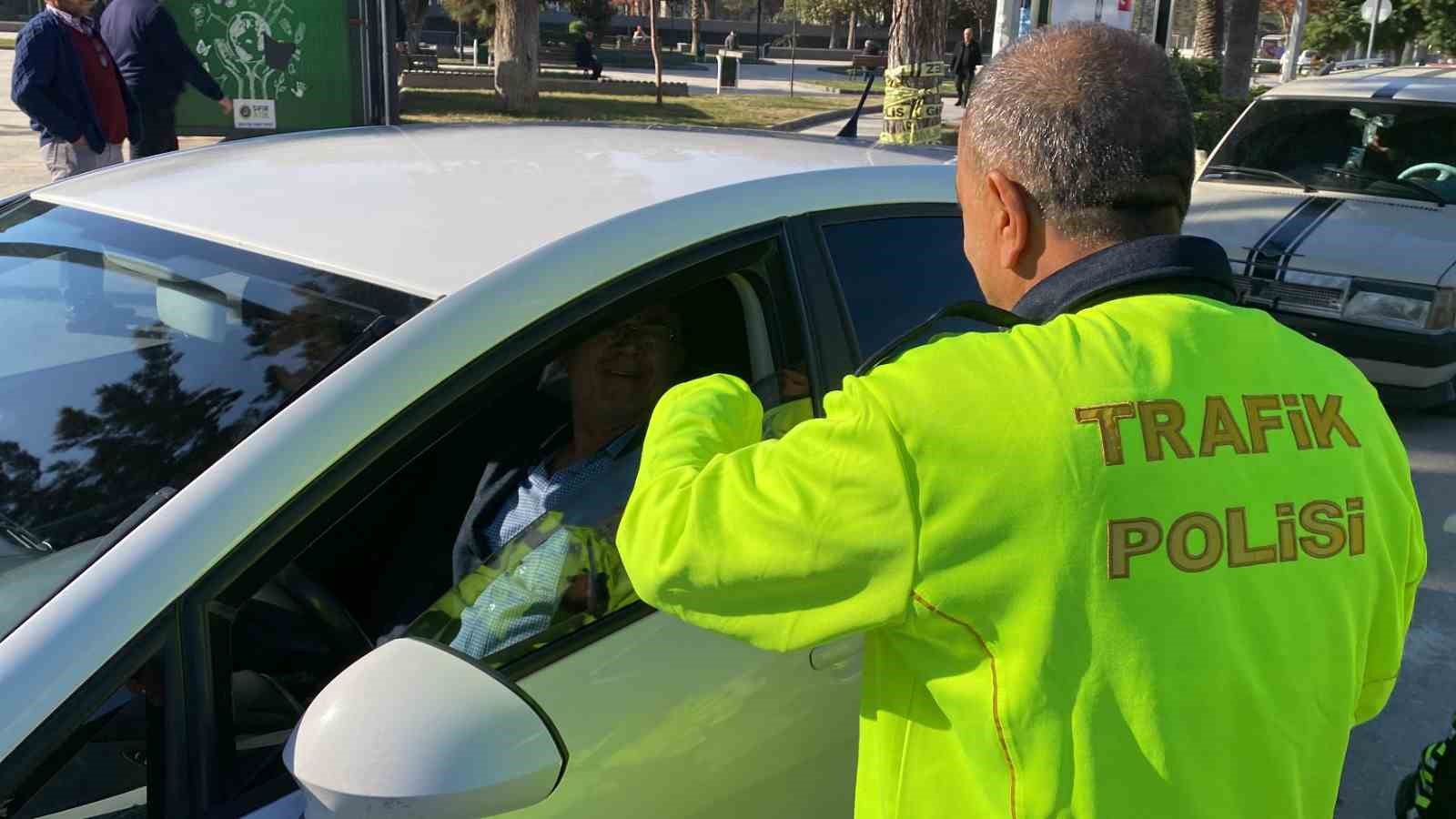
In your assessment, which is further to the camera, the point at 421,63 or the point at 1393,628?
the point at 421,63

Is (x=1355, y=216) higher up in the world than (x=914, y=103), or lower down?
lower down

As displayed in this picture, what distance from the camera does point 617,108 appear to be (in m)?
20.0

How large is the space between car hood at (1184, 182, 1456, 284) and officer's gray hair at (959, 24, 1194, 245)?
501cm

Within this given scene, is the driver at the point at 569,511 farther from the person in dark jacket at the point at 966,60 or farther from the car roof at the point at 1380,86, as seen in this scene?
the person in dark jacket at the point at 966,60

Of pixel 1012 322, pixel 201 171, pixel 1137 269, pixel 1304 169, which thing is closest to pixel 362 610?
pixel 201 171

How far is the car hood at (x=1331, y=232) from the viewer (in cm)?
601

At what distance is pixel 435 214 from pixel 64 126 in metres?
6.17

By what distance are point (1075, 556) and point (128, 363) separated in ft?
5.20

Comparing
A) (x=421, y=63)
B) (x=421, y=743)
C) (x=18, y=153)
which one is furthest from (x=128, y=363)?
(x=421, y=63)

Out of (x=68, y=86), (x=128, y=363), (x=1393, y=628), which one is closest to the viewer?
(x=1393, y=628)

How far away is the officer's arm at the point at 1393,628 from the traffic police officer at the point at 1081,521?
62 mm

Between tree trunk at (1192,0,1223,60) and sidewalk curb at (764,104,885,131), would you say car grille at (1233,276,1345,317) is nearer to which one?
sidewalk curb at (764,104,885,131)

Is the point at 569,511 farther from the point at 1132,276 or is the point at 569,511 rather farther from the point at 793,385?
the point at 1132,276

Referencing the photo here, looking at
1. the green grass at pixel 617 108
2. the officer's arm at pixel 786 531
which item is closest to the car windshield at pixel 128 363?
the officer's arm at pixel 786 531
